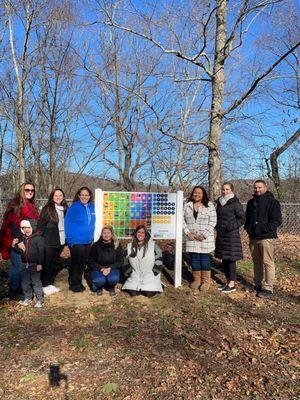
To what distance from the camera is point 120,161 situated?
1284 cm

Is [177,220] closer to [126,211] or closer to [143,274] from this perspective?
[126,211]

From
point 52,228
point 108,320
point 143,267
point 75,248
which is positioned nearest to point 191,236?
point 143,267

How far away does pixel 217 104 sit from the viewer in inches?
295

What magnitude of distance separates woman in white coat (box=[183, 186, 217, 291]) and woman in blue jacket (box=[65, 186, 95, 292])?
63.8 inches

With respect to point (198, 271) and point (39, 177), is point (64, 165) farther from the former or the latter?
point (198, 271)

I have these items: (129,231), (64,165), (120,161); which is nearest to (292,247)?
(129,231)

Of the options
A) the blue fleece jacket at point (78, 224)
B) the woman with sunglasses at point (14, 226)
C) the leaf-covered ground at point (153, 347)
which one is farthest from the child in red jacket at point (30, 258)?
the blue fleece jacket at point (78, 224)

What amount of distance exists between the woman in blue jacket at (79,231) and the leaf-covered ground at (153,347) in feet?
1.07

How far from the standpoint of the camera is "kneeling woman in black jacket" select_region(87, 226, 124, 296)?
5.85 m

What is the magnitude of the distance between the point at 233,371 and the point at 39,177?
31.0ft

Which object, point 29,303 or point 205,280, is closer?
point 29,303

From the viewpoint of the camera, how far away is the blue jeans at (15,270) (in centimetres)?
546

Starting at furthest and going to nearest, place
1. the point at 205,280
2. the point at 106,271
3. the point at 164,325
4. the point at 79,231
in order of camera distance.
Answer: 1. the point at 205,280
2. the point at 79,231
3. the point at 106,271
4. the point at 164,325

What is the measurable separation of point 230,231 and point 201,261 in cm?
69
